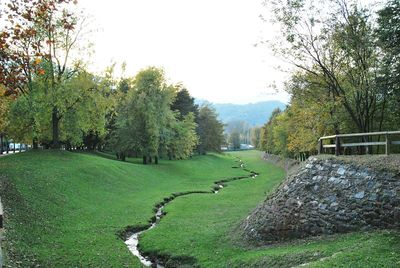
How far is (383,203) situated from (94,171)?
30.6 meters

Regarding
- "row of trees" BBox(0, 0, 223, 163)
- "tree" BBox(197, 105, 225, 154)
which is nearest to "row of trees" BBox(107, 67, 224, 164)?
"row of trees" BBox(0, 0, 223, 163)

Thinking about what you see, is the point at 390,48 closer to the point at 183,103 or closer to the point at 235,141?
the point at 183,103

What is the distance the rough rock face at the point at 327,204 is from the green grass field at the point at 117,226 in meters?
0.79

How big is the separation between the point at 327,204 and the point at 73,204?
1856cm

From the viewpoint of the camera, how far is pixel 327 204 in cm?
1680

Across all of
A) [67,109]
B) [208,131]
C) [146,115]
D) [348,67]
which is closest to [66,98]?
[67,109]

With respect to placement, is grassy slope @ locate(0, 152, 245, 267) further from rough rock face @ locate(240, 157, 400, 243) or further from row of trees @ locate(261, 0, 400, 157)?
row of trees @ locate(261, 0, 400, 157)

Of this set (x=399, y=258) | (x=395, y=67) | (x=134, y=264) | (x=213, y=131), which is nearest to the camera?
(x=399, y=258)

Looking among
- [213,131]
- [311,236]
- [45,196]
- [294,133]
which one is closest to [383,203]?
[311,236]

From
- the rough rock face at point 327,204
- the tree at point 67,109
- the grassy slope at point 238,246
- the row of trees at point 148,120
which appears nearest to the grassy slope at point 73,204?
the grassy slope at point 238,246

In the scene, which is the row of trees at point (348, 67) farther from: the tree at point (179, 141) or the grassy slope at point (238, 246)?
the tree at point (179, 141)

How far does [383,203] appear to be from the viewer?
15.2 meters

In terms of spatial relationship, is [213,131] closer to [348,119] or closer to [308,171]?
[348,119]

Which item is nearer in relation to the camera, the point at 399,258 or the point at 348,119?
the point at 399,258
